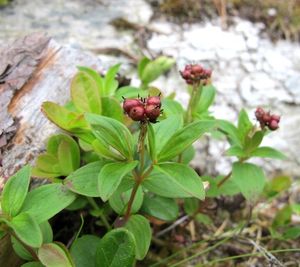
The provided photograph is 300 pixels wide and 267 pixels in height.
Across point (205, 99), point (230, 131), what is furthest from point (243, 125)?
point (205, 99)

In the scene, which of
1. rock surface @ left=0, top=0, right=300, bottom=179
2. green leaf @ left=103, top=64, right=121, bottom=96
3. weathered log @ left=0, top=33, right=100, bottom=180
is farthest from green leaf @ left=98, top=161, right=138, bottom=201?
rock surface @ left=0, top=0, right=300, bottom=179

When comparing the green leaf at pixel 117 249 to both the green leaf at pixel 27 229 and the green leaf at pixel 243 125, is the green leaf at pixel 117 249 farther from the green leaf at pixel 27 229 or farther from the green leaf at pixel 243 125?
the green leaf at pixel 243 125

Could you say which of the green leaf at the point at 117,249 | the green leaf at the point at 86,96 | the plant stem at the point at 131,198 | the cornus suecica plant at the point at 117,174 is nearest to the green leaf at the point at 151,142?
the cornus suecica plant at the point at 117,174

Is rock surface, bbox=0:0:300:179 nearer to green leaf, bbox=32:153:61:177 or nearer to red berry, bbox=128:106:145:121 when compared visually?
green leaf, bbox=32:153:61:177

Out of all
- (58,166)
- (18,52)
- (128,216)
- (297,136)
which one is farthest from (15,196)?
(297,136)

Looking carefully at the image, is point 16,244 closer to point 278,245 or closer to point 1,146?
A: point 1,146

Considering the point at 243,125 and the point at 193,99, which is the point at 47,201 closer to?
the point at 193,99
